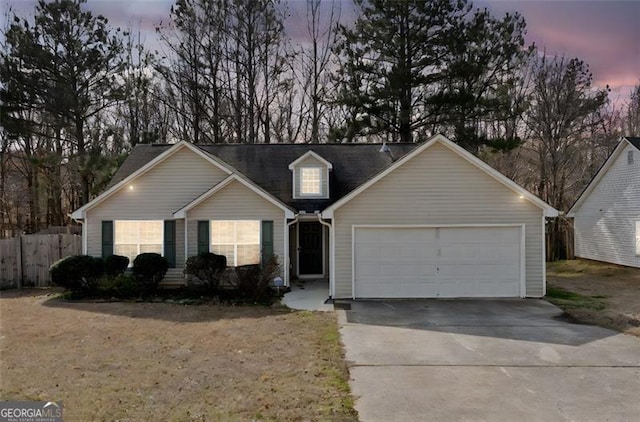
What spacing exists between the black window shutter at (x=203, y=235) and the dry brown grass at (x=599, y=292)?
1021 centimetres

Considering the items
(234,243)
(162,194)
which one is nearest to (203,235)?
(234,243)

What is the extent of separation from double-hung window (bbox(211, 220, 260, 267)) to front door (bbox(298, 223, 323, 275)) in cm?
262

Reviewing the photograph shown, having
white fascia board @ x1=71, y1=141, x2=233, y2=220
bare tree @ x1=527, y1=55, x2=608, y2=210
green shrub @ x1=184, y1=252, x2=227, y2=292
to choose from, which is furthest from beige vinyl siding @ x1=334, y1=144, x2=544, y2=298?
bare tree @ x1=527, y1=55, x2=608, y2=210

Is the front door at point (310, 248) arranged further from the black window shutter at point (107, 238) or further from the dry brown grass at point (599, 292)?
the dry brown grass at point (599, 292)

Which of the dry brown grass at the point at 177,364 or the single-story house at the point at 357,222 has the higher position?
the single-story house at the point at 357,222

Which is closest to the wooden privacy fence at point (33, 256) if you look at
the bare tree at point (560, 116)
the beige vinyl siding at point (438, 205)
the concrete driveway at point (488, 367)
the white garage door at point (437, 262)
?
the beige vinyl siding at point (438, 205)

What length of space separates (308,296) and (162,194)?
19.5 feet

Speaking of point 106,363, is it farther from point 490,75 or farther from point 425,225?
point 490,75

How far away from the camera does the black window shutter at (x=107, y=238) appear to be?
46.2 ft

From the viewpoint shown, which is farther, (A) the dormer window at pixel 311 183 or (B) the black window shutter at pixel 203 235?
(A) the dormer window at pixel 311 183

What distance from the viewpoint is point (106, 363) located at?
693 centimetres

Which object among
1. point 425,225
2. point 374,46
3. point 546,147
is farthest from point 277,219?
point 546,147

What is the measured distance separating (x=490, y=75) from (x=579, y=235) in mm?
9548

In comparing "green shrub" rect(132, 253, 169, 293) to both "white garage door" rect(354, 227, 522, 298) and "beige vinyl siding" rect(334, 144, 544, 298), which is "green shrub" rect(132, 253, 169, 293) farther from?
"white garage door" rect(354, 227, 522, 298)
